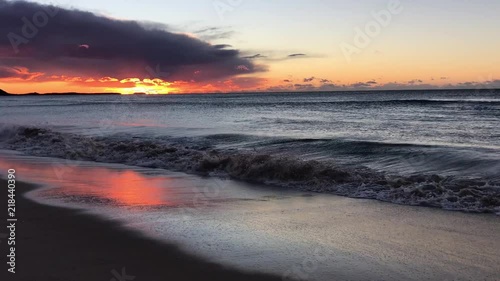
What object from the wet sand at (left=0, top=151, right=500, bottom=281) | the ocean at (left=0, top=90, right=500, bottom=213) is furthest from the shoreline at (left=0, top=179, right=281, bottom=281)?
the ocean at (left=0, top=90, right=500, bottom=213)

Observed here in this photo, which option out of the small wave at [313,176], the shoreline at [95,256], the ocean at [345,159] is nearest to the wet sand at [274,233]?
the shoreline at [95,256]

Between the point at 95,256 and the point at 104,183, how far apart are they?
5509mm

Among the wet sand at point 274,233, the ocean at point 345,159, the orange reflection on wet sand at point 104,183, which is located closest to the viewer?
the wet sand at point 274,233

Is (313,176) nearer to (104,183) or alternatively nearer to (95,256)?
(104,183)

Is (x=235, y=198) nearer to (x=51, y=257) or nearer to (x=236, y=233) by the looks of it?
(x=236, y=233)

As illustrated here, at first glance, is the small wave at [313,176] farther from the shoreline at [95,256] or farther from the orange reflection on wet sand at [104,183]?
the shoreline at [95,256]

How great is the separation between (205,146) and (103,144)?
14.3 feet

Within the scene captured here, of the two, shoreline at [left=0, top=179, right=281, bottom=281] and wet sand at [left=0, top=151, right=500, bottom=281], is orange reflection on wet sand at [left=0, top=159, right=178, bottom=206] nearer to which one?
wet sand at [left=0, top=151, right=500, bottom=281]

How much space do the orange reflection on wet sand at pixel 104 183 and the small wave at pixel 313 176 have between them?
6.35ft

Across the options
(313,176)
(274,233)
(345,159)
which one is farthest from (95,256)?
(345,159)

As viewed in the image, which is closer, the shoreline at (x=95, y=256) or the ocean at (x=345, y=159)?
the shoreline at (x=95, y=256)

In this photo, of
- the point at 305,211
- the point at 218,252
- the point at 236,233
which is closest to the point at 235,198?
the point at 305,211

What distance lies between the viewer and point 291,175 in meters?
11.3

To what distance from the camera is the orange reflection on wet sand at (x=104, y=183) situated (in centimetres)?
883
